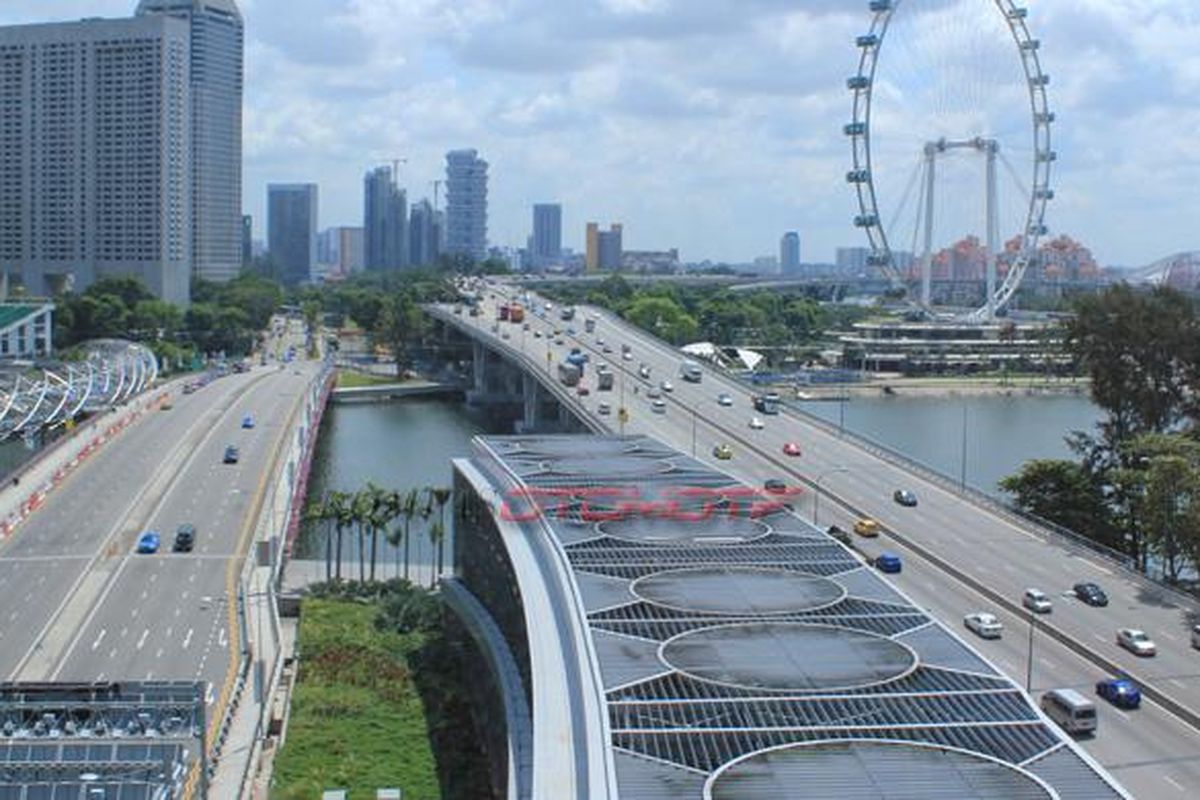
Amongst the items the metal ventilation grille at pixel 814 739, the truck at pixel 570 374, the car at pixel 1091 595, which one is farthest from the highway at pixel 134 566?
the car at pixel 1091 595

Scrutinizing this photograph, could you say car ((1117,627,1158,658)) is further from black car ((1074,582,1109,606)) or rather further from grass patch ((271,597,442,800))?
grass patch ((271,597,442,800))

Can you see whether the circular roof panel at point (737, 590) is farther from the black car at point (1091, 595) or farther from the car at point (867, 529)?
the car at point (867, 529)

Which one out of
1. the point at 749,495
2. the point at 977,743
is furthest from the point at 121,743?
the point at 749,495

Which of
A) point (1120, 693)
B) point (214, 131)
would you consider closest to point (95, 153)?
point (214, 131)

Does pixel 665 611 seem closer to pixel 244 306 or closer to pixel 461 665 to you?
pixel 461 665

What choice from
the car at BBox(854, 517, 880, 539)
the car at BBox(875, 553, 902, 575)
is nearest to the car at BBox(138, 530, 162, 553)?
the car at BBox(854, 517, 880, 539)

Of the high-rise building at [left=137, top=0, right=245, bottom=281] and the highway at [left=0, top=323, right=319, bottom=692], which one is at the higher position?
the high-rise building at [left=137, top=0, right=245, bottom=281]

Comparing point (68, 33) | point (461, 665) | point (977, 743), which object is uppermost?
point (68, 33)

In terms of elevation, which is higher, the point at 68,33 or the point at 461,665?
the point at 68,33
